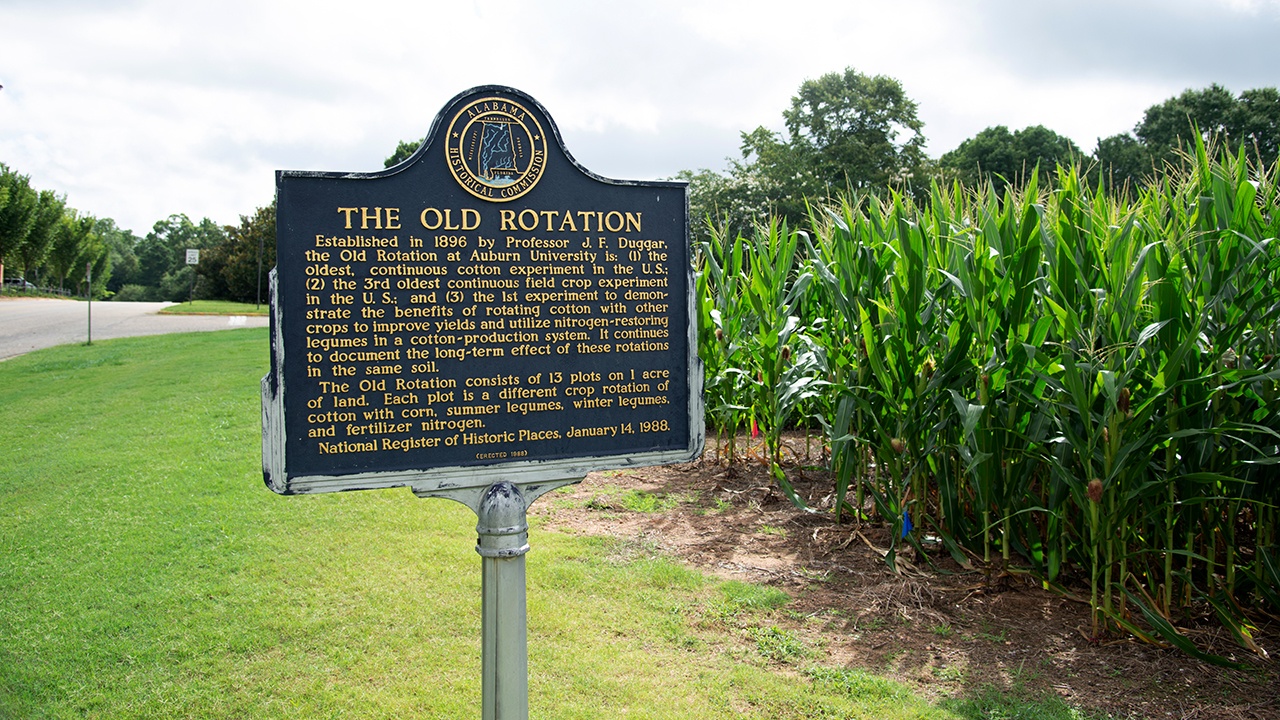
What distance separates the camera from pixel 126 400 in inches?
386

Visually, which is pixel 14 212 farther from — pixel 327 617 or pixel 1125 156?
pixel 1125 156

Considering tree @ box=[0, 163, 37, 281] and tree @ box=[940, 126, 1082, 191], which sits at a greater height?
tree @ box=[940, 126, 1082, 191]

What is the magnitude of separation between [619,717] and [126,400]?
957 centimetres

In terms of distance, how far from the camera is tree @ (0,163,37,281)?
120 feet

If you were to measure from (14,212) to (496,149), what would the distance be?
46877 mm

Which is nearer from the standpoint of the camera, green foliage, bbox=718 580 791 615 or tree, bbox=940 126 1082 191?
green foliage, bbox=718 580 791 615

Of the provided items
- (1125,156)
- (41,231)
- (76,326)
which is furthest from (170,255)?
(1125,156)

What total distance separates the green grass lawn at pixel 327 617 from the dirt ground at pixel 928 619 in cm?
24

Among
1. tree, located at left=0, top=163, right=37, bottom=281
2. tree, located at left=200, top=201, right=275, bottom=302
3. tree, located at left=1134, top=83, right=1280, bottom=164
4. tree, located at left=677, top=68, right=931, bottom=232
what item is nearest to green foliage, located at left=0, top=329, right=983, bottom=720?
tree, located at left=677, top=68, right=931, bottom=232

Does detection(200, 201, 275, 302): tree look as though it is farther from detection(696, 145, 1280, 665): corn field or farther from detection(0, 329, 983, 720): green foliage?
detection(696, 145, 1280, 665): corn field

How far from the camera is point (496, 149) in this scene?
2.64 meters

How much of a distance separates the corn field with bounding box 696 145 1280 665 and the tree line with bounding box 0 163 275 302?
1439 cm

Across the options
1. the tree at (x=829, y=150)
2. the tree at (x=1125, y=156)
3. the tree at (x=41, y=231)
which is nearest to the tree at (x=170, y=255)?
the tree at (x=41, y=231)

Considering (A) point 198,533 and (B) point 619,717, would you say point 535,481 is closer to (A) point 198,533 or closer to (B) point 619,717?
(B) point 619,717
